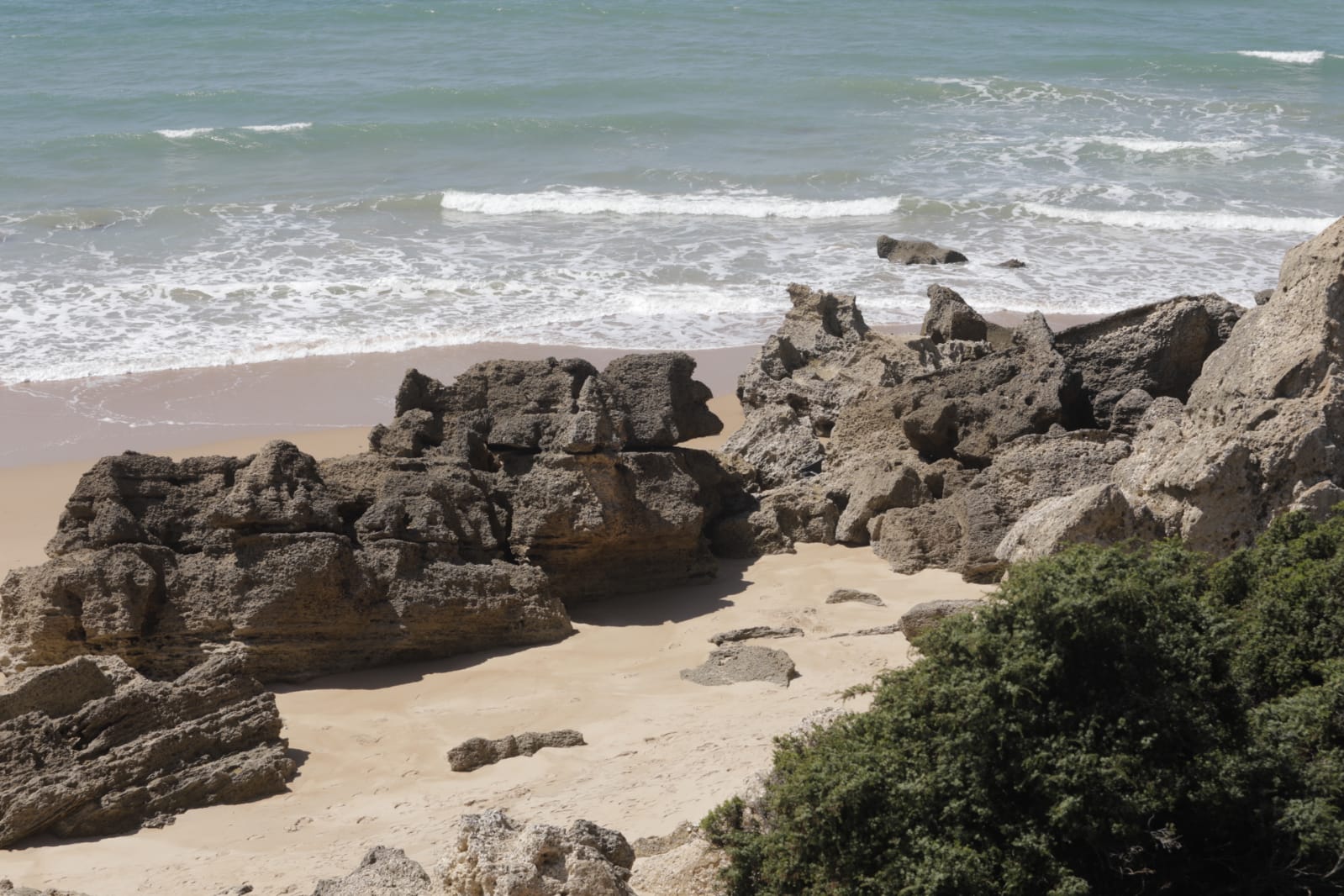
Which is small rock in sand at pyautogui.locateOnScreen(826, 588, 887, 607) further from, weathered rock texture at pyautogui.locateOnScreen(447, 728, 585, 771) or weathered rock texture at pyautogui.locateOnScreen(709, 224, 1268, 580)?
weathered rock texture at pyautogui.locateOnScreen(447, 728, 585, 771)

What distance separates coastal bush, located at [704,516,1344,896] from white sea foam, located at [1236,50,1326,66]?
36.3m

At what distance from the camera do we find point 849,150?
27.4 meters

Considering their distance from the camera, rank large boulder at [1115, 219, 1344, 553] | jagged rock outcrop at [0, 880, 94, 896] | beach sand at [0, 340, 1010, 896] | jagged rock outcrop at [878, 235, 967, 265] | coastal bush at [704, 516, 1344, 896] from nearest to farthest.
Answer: coastal bush at [704, 516, 1344, 896]
jagged rock outcrop at [0, 880, 94, 896]
beach sand at [0, 340, 1010, 896]
large boulder at [1115, 219, 1344, 553]
jagged rock outcrop at [878, 235, 967, 265]

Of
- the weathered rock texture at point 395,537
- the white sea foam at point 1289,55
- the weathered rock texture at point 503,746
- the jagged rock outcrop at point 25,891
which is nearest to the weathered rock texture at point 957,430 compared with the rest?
the weathered rock texture at point 395,537

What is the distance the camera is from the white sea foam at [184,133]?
27562 mm

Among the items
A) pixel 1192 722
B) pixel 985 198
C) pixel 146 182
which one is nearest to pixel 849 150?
pixel 985 198

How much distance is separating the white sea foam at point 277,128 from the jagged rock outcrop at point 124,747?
2252 cm

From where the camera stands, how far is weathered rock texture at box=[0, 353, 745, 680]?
852 centimetres

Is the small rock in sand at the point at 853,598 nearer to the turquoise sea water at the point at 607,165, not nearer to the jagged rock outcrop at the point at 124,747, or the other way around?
the jagged rock outcrop at the point at 124,747

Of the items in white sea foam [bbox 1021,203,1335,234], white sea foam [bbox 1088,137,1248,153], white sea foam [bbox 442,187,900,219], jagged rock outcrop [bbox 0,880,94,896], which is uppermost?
white sea foam [bbox 1088,137,1248,153]

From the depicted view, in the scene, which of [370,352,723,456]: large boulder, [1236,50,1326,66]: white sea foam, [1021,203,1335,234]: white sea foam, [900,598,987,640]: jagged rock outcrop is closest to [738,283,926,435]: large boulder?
[370,352,723,456]: large boulder

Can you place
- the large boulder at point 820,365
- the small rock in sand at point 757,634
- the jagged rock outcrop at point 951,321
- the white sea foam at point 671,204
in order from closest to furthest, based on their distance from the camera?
the small rock in sand at point 757,634 < the large boulder at point 820,365 < the jagged rock outcrop at point 951,321 < the white sea foam at point 671,204

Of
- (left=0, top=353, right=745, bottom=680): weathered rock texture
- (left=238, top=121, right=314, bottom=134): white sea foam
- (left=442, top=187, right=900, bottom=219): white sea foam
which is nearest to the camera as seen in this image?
(left=0, top=353, right=745, bottom=680): weathered rock texture

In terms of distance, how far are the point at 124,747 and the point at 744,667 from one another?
11.1 feet
